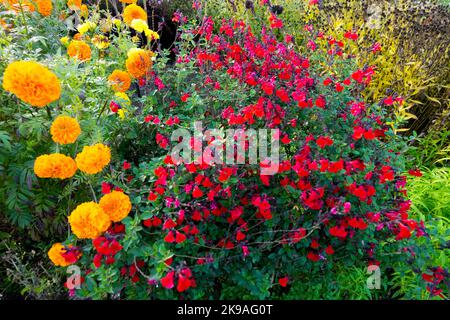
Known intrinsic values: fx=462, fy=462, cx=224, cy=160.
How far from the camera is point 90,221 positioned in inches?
63.7

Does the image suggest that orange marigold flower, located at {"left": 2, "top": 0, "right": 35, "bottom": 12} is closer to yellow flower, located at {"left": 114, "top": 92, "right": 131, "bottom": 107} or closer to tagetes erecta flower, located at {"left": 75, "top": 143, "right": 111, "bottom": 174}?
yellow flower, located at {"left": 114, "top": 92, "right": 131, "bottom": 107}

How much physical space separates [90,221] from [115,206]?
0.34 feet

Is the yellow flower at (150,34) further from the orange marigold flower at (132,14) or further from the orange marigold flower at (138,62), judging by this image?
the orange marigold flower at (138,62)

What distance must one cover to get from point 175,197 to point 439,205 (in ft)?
5.44

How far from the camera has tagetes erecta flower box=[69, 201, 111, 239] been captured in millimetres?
1610

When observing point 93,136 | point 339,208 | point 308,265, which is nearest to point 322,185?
point 339,208

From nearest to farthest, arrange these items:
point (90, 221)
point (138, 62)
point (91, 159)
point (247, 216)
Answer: point (90, 221) → point (91, 159) → point (247, 216) → point (138, 62)

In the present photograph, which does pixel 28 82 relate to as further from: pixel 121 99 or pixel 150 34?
pixel 150 34

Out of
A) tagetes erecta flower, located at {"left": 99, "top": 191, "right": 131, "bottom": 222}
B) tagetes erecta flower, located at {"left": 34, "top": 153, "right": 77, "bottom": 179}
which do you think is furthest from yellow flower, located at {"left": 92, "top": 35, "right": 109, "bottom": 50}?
tagetes erecta flower, located at {"left": 99, "top": 191, "right": 131, "bottom": 222}

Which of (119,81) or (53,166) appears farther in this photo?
(119,81)

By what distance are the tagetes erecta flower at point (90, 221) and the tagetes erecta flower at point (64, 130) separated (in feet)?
1.11

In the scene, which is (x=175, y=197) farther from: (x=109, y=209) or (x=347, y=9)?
(x=347, y=9)

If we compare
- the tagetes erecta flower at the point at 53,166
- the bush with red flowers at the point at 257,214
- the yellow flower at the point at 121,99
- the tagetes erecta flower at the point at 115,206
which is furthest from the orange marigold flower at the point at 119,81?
the tagetes erecta flower at the point at 115,206

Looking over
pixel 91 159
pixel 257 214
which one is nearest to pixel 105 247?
pixel 91 159
